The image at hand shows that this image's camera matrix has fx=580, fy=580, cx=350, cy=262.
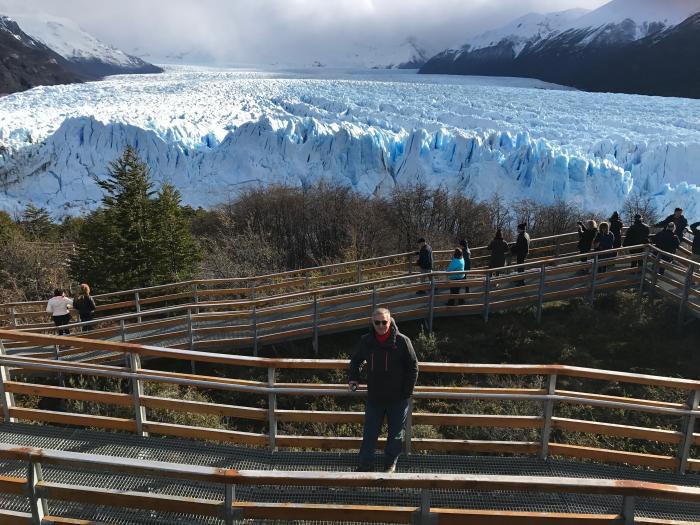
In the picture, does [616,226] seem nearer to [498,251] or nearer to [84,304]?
[498,251]

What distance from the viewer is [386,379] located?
415 cm

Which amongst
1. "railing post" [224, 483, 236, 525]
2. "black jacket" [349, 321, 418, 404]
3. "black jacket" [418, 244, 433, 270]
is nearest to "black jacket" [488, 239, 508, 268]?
"black jacket" [418, 244, 433, 270]

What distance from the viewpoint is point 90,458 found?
125 inches

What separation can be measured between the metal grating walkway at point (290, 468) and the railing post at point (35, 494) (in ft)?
1.12

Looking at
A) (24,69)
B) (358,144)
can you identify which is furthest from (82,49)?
(358,144)

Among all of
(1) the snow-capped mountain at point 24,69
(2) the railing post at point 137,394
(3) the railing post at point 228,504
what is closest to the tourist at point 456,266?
(2) the railing post at point 137,394

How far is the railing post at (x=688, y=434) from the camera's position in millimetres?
4559

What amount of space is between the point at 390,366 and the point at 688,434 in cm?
254

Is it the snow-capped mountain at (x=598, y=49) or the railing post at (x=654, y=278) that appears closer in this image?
the railing post at (x=654, y=278)

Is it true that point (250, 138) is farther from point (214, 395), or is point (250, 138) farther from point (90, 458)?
point (90, 458)

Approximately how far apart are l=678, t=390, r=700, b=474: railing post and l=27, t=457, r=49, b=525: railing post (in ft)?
15.2

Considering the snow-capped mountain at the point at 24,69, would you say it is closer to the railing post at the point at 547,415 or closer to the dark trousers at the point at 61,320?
the dark trousers at the point at 61,320

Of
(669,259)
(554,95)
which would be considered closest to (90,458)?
(669,259)

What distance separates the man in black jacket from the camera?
162 inches
